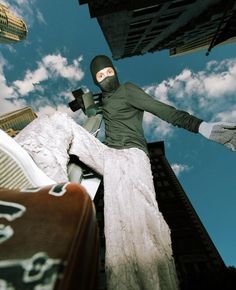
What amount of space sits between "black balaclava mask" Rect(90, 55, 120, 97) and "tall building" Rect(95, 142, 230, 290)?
20.4m

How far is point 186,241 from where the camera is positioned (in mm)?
38156

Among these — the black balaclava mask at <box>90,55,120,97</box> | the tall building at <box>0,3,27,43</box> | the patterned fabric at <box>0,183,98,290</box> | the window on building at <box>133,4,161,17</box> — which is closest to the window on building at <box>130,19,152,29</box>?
the window on building at <box>133,4,161,17</box>

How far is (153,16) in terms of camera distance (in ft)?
55.9

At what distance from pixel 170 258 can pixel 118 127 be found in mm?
1680

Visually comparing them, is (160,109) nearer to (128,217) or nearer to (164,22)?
(128,217)

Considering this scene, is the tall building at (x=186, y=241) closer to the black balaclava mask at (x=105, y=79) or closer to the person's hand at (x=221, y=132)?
the black balaclava mask at (x=105, y=79)

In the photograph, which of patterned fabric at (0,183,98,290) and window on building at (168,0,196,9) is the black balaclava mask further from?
window on building at (168,0,196,9)

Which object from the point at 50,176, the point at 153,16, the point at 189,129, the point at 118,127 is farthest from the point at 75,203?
the point at 153,16

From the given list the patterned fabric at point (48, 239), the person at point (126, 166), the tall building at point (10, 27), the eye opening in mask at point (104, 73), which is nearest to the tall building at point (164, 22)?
the eye opening in mask at point (104, 73)

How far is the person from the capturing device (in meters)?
2.07

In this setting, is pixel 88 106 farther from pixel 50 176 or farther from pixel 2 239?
pixel 2 239

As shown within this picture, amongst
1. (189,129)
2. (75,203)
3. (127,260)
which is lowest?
(75,203)

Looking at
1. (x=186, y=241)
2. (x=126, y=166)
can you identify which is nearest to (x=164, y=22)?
(x=126, y=166)

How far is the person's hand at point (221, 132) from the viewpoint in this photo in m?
2.69
